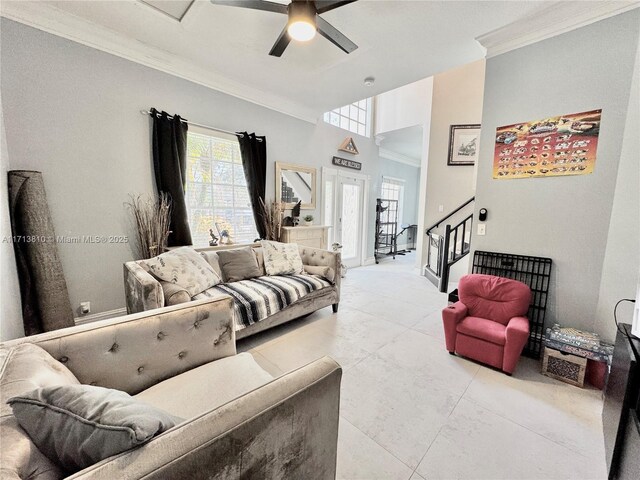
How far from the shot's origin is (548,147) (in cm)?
224

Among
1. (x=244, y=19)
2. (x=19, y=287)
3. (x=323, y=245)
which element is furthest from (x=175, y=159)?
(x=323, y=245)

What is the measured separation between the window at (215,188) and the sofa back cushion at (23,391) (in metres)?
2.47

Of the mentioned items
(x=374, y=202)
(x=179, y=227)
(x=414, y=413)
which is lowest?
(x=414, y=413)

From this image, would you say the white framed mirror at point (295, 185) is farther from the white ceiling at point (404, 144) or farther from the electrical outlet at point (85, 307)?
the electrical outlet at point (85, 307)

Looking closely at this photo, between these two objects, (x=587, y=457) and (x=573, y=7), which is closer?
(x=587, y=457)

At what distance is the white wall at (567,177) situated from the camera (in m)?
1.96

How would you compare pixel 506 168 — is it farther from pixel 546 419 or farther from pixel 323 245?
pixel 323 245

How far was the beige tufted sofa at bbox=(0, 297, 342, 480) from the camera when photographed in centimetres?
60

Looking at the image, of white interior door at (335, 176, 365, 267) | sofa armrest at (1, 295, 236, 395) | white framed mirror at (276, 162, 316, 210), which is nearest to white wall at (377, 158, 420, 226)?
white interior door at (335, 176, 365, 267)

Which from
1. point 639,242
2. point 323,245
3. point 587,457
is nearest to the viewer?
point 587,457

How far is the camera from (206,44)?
2.68 meters

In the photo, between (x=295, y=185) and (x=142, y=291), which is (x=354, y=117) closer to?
(x=295, y=185)

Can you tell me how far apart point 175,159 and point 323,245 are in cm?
264

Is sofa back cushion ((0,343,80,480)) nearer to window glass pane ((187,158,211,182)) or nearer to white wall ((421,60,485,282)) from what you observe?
window glass pane ((187,158,211,182))
